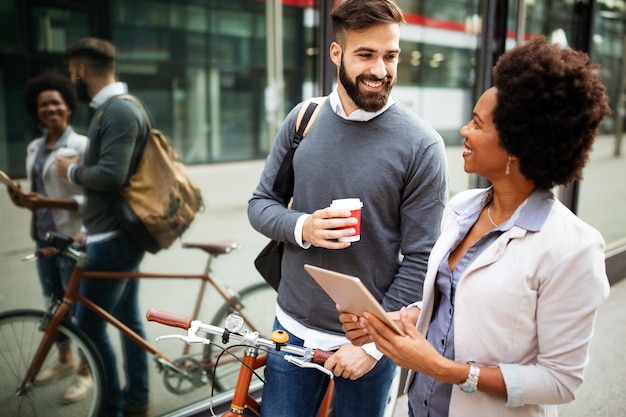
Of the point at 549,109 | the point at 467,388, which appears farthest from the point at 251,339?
the point at 549,109

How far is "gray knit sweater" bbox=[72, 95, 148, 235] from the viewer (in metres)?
2.78

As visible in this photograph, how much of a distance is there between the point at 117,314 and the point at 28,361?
0.48 m

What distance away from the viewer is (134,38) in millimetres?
4301

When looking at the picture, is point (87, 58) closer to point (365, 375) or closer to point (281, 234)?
point (281, 234)

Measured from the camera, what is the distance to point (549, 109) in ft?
4.09

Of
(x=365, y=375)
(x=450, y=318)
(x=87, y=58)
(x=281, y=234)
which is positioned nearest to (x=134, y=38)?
(x=87, y=58)

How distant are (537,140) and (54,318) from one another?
235 cm

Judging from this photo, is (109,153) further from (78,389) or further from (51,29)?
(78,389)

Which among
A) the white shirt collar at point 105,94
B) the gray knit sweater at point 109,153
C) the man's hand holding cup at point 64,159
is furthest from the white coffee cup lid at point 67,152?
the white shirt collar at point 105,94

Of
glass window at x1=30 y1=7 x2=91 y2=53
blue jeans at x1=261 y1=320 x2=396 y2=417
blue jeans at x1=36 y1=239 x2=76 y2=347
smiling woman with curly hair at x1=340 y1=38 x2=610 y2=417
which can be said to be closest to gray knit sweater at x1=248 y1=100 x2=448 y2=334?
blue jeans at x1=261 y1=320 x2=396 y2=417

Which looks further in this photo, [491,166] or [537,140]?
[491,166]

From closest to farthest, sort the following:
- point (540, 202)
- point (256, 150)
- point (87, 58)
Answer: point (540, 202) → point (87, 58) → point (256, 150)

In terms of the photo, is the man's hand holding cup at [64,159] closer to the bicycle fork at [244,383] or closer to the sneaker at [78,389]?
the sneaker at [78,389]

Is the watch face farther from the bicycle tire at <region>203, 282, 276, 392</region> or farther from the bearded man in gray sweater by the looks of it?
the bicycle tire at <region>203, 282, 276, 392</region>
